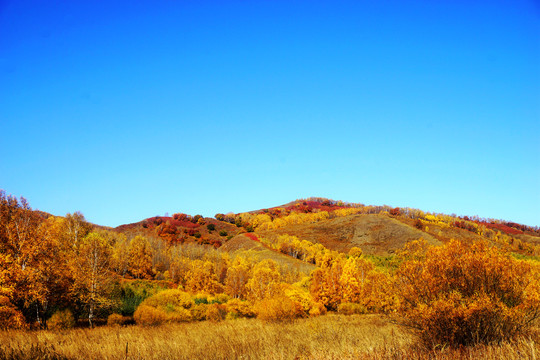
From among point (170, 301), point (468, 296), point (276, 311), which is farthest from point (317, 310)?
point (468, 296)

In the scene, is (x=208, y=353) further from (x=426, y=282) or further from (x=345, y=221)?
(x=345, y=221)

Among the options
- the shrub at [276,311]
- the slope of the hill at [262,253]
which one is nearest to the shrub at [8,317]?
the shrub at [276,311]

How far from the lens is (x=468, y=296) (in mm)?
10906

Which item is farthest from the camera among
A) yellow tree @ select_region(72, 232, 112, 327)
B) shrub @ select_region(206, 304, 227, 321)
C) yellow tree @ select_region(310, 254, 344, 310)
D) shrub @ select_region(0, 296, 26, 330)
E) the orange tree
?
yellow tree @ select_region(310, 254, 344, 310)

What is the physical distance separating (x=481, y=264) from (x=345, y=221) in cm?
13302

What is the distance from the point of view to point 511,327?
34.5ft

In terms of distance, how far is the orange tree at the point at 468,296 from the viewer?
10.2m

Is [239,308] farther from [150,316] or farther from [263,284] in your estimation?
[263,284]

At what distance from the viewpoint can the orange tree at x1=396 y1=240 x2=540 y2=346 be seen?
10172 millimetres

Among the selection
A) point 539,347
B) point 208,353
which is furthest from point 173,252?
point 539,347

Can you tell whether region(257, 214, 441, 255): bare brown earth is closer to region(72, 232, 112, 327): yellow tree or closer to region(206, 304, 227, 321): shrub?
region(206, 304, 227, 321): shrub

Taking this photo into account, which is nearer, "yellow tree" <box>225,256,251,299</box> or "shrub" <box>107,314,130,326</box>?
"shrub" <box>107,314,130,326</box>

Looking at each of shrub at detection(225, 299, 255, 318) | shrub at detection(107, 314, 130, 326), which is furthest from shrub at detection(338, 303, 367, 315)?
shrub at detection(107, 314, 130, 326)

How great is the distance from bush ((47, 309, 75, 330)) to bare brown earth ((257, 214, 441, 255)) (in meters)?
98.7
